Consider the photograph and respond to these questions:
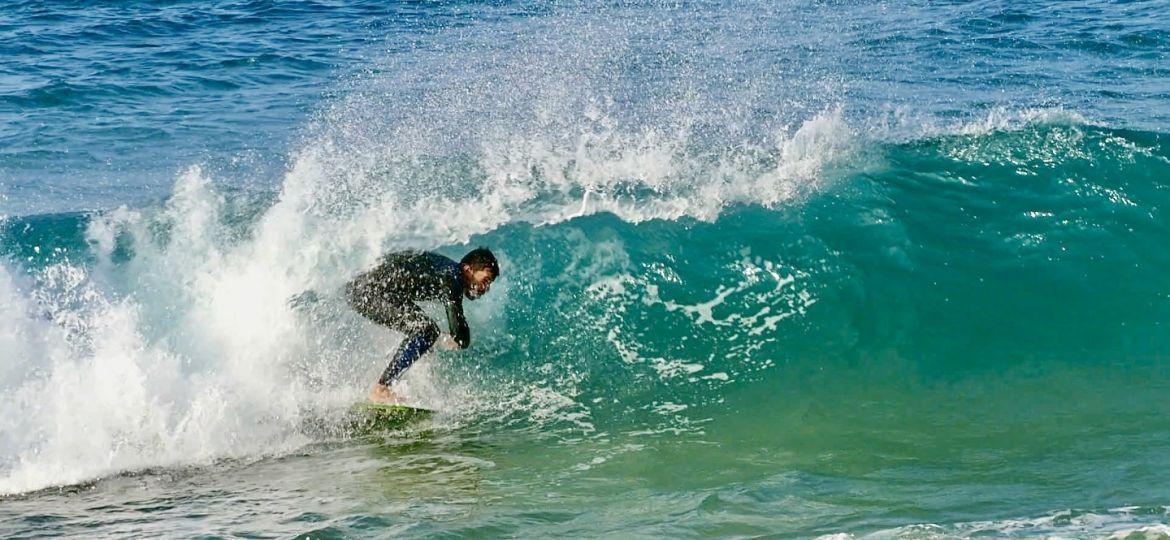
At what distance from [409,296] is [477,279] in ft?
1.67

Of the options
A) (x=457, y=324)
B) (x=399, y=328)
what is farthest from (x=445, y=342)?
(x=399, y=328)

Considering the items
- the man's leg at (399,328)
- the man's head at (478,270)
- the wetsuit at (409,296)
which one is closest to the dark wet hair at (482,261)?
the man's head at (478,270)

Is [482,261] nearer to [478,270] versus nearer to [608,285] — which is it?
[478,270]

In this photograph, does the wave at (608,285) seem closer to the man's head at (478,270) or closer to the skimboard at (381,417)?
the skimboard at (381,417)


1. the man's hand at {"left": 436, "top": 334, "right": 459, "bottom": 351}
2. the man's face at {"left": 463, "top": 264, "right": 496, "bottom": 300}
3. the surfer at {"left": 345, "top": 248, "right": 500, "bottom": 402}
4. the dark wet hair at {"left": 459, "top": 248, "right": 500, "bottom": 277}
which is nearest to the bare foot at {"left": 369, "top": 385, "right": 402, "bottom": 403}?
the surfer at {"left": 345, "top": 248, "right": 500, "bottom": 402}

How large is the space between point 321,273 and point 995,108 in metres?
8.25

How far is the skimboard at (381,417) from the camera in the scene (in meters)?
7.26

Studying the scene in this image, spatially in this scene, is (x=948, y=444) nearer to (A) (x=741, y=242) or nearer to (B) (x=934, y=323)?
(B) (x=934, y=323)

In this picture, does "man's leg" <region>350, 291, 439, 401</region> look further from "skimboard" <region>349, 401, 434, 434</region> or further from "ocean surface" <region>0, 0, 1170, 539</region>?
"ocean surface" <region>0, 0, 1170, 539</region>

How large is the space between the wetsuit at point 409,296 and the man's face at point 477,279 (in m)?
0.06

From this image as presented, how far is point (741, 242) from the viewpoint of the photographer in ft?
30.1

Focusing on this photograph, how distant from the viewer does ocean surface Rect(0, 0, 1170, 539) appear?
19.4 feet

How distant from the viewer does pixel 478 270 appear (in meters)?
7.24

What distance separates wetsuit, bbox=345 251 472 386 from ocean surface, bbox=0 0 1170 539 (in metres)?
0.48
